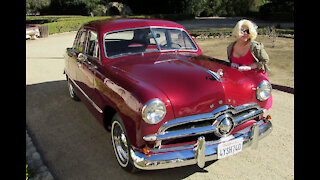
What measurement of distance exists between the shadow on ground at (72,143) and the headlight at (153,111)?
97 centimetres

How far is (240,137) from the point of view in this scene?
330 cm

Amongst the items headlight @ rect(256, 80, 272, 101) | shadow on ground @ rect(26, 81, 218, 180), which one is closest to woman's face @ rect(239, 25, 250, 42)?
headlight @ rect(256, 80, 272, 101)

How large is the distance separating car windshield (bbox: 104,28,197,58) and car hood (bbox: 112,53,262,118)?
0.29m

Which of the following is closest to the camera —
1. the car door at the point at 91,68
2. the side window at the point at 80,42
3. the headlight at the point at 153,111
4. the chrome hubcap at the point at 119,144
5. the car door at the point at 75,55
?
the headlight at the point at 153,111

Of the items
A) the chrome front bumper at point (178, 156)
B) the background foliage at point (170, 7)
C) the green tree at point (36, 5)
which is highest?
the green tree at point (36, 5)

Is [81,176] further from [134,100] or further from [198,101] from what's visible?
[198,101]

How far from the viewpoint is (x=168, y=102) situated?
293 cm

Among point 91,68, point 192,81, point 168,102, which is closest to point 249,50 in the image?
point 192,81

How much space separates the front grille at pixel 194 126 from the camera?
2.94m

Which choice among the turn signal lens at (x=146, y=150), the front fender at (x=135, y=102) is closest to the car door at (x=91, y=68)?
the front fender at (x=135, y=102)

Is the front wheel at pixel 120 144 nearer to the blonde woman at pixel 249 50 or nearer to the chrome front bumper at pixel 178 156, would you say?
the chrome front bumper at pixel 178 156

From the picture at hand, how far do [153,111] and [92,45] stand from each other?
229 cm

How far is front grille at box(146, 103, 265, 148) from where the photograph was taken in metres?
2.94
